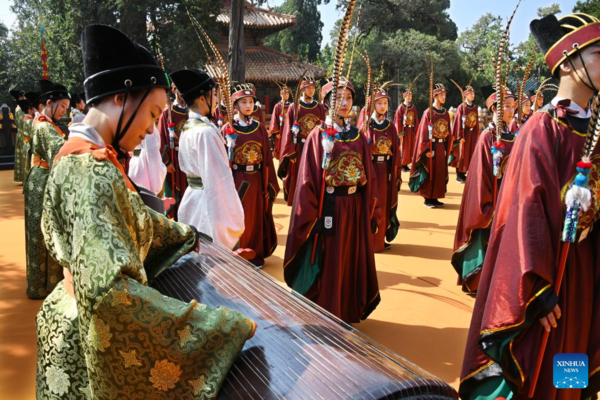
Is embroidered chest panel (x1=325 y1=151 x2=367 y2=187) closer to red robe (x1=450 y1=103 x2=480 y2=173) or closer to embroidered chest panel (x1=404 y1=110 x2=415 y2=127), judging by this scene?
red robe (x1=450 y1=103 x2=480 y2=173)

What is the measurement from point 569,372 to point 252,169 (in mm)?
3714

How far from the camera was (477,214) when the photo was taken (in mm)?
4293

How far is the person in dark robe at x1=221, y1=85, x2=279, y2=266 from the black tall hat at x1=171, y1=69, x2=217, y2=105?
151cm

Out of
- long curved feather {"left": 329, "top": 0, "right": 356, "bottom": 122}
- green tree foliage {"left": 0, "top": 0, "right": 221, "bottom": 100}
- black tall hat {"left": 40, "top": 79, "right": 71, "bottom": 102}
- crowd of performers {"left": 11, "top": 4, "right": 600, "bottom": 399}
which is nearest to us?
crowd of performers {"left": 11, "top": 4, "right": 600, "bottom": 399}

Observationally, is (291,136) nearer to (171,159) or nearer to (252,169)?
(171,159)

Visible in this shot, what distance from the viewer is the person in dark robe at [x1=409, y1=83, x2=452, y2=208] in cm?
862

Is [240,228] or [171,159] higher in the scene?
[171,159]

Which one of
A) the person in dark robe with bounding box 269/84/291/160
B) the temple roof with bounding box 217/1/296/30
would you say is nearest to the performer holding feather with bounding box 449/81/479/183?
the person in dark robe with bounding box 269/84/291/160

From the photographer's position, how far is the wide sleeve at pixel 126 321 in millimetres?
1174

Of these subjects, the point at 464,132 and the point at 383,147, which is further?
the point at 464,132

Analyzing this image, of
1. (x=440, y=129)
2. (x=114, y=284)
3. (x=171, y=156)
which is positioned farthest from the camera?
(x=440, y=129)

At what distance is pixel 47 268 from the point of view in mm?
4445

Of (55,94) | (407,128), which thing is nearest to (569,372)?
(55,94)

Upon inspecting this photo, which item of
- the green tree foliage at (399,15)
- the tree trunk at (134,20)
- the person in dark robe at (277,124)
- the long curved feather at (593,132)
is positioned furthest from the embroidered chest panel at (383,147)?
the green tree foliage at (399,15)
